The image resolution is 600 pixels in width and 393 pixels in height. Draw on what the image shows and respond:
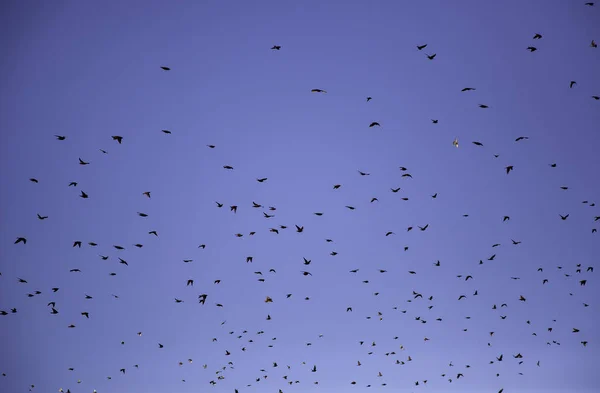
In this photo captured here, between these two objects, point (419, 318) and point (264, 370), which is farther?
point (264, 370)

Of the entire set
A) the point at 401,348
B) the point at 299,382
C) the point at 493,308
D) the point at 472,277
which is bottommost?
the point at 299,382

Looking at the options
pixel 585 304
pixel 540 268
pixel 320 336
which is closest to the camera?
pixel 540 268

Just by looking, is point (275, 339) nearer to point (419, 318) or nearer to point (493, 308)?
point (419, 318)

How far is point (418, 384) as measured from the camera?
41594 millimetres

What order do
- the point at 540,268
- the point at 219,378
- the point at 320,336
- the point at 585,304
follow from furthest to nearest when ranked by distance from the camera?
1. the point at 320,336
2. the point at 219,378
3. the point at 585,304
4. the point at 540,268

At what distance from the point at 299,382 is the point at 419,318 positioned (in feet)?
42.7

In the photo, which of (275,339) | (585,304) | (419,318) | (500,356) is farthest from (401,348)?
(585,304)

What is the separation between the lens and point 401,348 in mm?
38906

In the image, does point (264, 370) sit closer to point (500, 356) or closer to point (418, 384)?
point (418, 384)

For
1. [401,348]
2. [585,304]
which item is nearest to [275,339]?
[401,348]

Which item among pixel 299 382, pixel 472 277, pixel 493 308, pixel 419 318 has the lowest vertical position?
pixel 299 382

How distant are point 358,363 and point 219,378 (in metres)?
13.2

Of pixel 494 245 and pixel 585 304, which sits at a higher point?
pixel 494 245

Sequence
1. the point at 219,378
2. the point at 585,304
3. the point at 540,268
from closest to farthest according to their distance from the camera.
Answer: the point at 540,268 < the point at 585,304 < the point at 219,378
